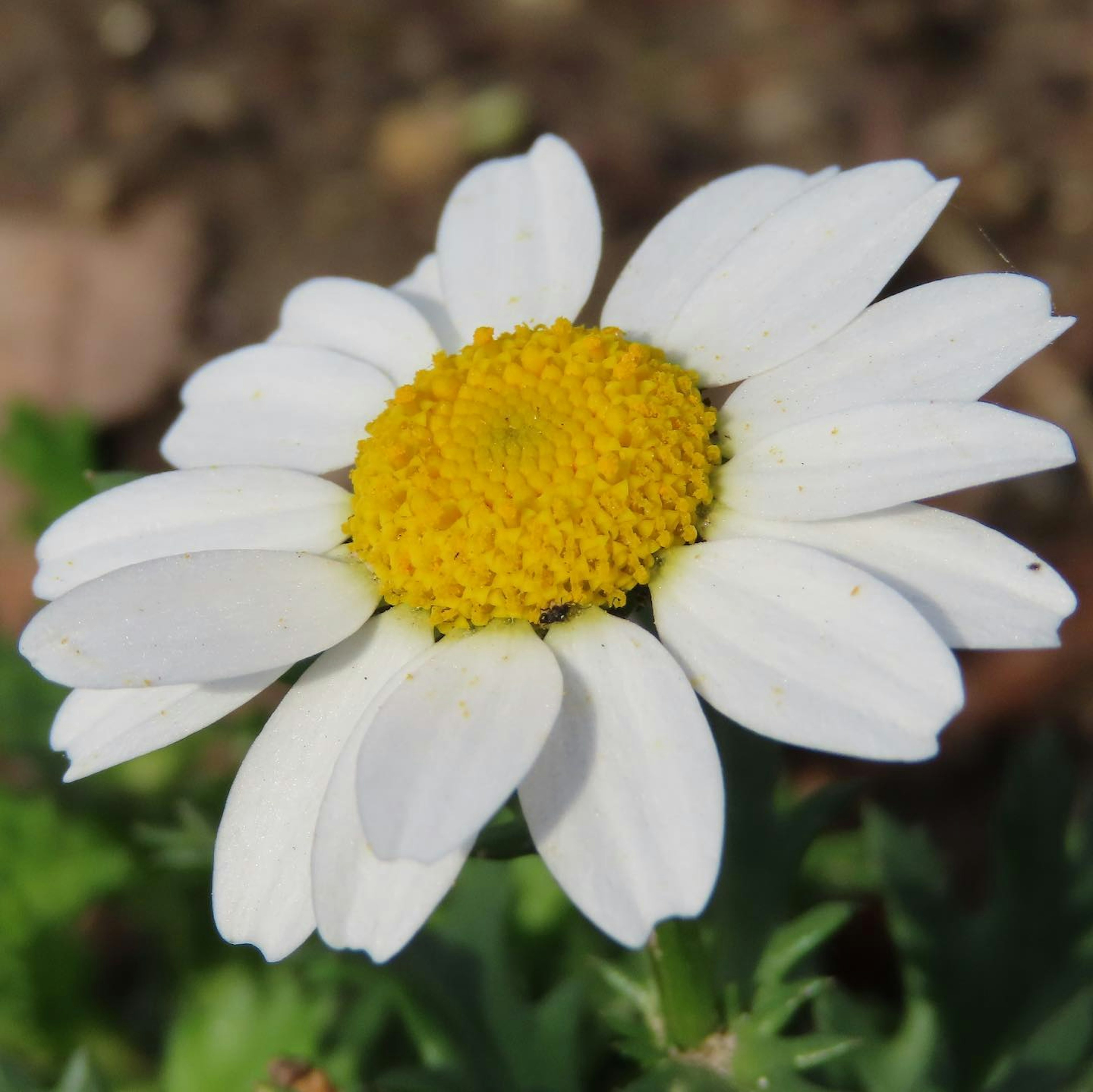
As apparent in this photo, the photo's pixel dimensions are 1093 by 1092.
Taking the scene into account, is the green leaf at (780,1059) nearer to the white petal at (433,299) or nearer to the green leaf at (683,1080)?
the green leaf at (683,1080)

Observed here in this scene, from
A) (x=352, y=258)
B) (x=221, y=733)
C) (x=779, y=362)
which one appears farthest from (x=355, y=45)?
(x=779, y=362)

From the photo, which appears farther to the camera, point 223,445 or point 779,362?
point 223,445

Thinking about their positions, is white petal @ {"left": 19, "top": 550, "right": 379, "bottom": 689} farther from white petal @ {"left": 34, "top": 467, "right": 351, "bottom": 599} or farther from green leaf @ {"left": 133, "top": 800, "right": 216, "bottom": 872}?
green leaf @ {"left": 133, "top": 800, "right": 216, "bottom": 872}

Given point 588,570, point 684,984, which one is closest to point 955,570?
point 588,570

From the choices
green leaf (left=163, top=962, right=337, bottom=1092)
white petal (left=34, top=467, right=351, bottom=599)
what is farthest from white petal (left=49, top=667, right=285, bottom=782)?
green leaf (left=163, top=962, right=337, bottom=1092)

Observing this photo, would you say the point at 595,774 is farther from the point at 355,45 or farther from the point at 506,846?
the point at 355,45

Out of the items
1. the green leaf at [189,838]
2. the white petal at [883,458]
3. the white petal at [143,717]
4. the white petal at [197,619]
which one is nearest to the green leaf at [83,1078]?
the green leaf at [189,838]
